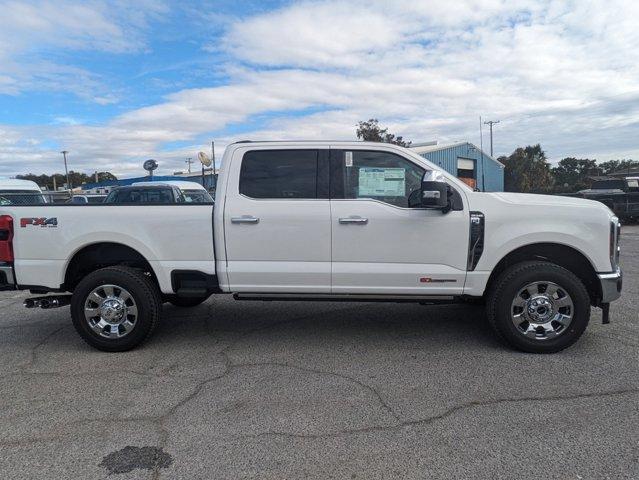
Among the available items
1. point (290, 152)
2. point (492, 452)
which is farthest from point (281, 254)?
point (492, 452)

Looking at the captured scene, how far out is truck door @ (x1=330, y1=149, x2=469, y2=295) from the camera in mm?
4730

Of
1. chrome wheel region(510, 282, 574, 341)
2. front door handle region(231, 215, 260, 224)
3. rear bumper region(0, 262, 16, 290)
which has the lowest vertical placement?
chrome wheel region(510, 282, 574, 341)

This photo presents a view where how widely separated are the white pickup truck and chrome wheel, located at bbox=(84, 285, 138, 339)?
0.04 ft

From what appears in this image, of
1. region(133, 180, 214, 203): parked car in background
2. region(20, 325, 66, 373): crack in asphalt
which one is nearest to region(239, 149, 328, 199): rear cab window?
region(20, 325, 66, 373): crack in asphalt

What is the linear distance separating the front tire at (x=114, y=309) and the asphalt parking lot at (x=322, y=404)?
19 centimetres

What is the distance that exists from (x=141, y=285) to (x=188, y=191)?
10.6m

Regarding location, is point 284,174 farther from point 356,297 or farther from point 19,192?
point 19,192

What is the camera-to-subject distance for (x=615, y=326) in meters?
5.57

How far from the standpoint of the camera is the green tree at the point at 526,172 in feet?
208

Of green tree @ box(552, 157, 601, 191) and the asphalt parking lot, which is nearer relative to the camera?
the asphalt parking lot

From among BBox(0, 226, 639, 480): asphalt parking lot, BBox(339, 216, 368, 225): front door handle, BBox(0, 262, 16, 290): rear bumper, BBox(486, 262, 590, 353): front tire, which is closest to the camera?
BBox(0, 226, 639, 480): asphalt parking lot

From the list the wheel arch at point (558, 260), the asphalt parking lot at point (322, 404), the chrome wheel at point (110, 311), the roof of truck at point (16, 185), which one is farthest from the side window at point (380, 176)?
the roof of truck at point (16, 185)

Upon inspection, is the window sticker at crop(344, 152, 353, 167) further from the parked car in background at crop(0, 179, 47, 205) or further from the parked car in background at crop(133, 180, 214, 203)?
the parked car in background at crop(133, 180, 214, 203)

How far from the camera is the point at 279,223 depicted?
4.83 metres
